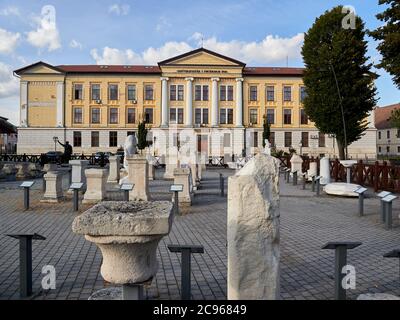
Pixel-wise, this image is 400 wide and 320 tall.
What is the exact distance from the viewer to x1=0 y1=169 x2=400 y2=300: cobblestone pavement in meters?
4.74

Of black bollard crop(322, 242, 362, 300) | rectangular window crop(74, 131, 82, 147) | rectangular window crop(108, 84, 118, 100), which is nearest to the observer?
black bollard crop(322, 242, 362, 300)

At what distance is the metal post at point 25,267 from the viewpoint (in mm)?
4406

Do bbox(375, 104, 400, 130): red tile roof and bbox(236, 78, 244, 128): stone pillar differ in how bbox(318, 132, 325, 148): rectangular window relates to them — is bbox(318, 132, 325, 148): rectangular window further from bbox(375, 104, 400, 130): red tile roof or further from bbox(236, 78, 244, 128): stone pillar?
bbox(375, 104, 400, 130): red tile roof

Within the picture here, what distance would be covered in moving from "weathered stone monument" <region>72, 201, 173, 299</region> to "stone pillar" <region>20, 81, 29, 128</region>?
53.9 metres

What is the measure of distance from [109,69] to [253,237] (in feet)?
179

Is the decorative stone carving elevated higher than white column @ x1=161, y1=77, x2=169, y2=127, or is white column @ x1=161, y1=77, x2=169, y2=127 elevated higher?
white column @ x1=161, y1=77, x2=169, y2=127

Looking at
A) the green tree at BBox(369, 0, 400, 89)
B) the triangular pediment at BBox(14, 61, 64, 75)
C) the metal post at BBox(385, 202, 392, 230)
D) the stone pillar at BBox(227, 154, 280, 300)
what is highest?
the triangular pediment at BBox(14, 61, 64, 75)

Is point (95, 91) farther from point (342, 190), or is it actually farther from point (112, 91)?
point (342, 190)

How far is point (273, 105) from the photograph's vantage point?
181 ft

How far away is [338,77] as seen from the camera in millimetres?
27297

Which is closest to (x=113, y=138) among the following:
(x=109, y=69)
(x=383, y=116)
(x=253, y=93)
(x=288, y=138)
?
(x=109, y=69)

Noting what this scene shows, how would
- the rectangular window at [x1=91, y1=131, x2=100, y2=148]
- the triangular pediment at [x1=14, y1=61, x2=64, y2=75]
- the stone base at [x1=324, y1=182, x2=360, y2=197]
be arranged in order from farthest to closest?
the rectangular window at [x1=91, y1=131, x2=100, y2=148] → the triangular pediment at [x1=14, y1=61, x2=64, y2=75] → the stone base at [x1=324, y1=182, x2=360, y2=197]

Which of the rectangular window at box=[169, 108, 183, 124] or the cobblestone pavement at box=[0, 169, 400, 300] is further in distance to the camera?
the rectangular window at box=[169, 108, 183, 124]

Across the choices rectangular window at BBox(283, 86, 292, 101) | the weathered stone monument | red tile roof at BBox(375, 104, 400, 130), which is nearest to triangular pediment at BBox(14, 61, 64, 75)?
rectangular window at BBox(283, 86, 292, 101)
